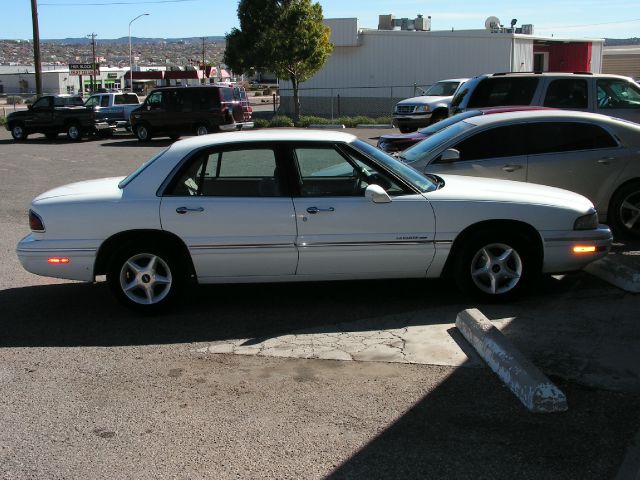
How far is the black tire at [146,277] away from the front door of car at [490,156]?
11.1 feet

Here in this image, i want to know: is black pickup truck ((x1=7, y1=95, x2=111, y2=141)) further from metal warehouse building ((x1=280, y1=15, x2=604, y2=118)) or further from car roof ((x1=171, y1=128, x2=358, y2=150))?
car roof ((x1=171, y1=128, x2=358, y2=150))

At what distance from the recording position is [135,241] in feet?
20.5

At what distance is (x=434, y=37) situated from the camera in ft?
119

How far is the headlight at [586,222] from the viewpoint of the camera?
6.48 metres

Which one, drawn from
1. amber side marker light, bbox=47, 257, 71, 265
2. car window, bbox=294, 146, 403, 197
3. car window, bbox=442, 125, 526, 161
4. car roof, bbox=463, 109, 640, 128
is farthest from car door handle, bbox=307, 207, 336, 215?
car roof, bbox=463, 109, 640, 128

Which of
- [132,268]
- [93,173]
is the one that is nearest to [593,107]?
[132,268]

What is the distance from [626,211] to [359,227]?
4.18 meters

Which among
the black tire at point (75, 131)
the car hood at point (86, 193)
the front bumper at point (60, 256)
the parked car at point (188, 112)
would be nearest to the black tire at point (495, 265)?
the car hood at point (86, 193)

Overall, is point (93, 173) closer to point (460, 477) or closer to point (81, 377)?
point (81, 377)

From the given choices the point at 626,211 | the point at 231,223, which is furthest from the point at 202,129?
the point at 231,223

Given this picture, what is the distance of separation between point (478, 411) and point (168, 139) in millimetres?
25517

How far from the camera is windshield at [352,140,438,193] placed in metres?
6.44

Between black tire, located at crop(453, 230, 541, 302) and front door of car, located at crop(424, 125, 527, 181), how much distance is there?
7.04 ft

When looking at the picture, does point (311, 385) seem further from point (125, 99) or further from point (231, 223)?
point (125, 99)
